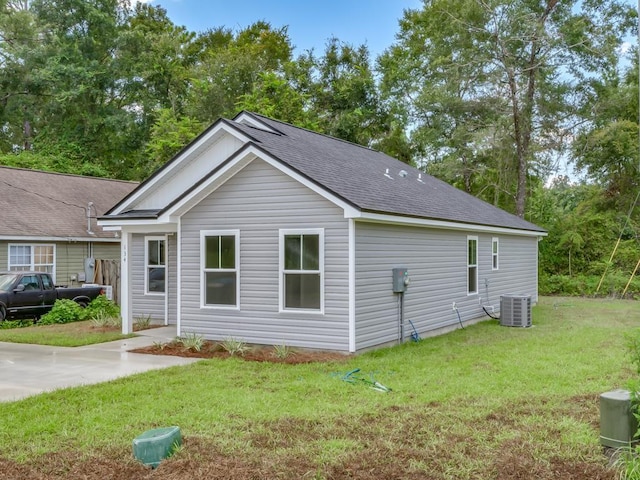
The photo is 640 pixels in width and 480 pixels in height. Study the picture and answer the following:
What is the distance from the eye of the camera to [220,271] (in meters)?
10.9

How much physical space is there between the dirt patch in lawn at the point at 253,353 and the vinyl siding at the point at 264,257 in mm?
172

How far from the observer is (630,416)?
4.95 m

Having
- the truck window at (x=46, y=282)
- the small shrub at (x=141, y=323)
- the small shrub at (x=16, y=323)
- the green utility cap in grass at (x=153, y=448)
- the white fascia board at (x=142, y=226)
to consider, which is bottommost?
the small shrub at (x=16, y=323)

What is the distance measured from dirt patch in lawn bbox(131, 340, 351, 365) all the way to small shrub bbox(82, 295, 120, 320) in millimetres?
4998

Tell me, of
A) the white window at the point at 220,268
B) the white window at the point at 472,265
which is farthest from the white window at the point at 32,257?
the white window at the point at 472,265

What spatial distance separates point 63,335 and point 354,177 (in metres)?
7.12

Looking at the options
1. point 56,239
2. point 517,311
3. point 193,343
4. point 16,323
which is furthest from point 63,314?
point 517,311

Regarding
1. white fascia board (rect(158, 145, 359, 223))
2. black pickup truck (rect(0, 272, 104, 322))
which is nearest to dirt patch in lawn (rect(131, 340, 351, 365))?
white fascia board (rect(158, 145, 359, 223))

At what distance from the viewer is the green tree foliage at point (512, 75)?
25047 millimetres

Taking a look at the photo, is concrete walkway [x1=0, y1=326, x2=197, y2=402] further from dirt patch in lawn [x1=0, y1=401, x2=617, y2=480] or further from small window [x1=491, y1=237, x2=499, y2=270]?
small window [x1=491, y1=237, x2=499, y2=270]

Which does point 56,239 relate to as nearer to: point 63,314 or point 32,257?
point 32,257

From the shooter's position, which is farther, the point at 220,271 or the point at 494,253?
the point at 494,253

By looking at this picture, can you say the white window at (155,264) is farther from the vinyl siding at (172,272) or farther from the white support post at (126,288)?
the white support post at (126,288)

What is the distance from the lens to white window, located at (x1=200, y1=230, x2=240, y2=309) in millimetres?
10820
